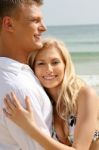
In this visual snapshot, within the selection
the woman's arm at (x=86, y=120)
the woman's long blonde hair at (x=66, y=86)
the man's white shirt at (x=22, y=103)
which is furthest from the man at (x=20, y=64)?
the woman's long blonde hair at (x=66, y=86)

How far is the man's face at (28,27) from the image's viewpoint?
2.79 metres

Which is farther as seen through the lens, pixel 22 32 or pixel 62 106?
pixel 62 106

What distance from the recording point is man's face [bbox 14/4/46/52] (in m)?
2.79

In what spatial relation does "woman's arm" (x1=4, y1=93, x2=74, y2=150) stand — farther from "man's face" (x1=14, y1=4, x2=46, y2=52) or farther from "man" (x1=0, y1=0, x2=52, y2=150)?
"man's face" (x1=14, y1=4, x2=46, y2=52)

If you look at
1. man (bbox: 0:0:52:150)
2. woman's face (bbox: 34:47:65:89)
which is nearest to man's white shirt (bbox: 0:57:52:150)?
man (bbox: 0:0:52:150)

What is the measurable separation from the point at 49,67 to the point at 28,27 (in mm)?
540

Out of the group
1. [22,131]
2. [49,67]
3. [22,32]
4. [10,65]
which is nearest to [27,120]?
[22,131]

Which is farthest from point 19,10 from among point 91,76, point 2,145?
point 91,76

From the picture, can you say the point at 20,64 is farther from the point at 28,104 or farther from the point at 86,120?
the point at 86,120

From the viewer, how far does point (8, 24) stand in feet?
9.23

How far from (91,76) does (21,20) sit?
1422cm

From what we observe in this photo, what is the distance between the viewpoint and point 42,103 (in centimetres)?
267

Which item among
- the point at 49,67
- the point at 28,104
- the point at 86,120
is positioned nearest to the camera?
the point at 28,104

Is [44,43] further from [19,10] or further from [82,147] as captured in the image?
[82,147]
